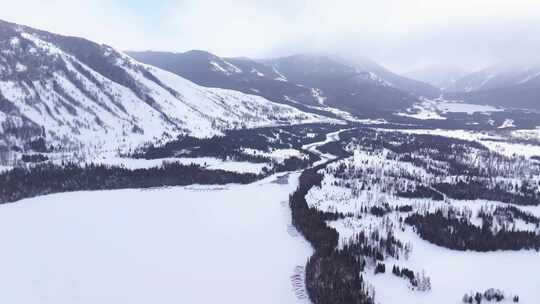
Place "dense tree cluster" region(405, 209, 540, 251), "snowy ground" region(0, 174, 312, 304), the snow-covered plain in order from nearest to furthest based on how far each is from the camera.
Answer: "snowy ground" region(0, 174, 312, 304), the snow-covered plain, "dense tree cluster" region(405, 209, 540, 251)

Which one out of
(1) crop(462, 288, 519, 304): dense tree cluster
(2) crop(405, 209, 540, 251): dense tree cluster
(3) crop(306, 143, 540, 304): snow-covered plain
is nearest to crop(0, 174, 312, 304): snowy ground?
(3) crop(306, 143, 540, 304): snow-covered plain

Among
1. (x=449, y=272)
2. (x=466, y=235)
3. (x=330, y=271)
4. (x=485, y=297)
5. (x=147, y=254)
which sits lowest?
(x=485, y=297)

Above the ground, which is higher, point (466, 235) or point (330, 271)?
point (466, 235)

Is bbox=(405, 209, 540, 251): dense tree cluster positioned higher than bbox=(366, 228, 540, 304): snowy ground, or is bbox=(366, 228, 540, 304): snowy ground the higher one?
bbox=(405, 209, 540, 251): dense tree cluster

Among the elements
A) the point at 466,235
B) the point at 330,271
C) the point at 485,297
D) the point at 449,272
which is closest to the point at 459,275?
the point at 449,272

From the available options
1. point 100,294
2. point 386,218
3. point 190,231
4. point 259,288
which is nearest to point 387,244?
point 386,218

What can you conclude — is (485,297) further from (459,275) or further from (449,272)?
(449,272)

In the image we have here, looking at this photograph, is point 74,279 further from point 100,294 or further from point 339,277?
point 339,277

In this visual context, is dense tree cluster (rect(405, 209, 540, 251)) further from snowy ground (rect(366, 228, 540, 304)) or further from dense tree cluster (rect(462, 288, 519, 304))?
dense tree cluster (rect(462, 288, 519, 304))
